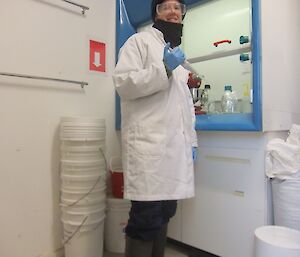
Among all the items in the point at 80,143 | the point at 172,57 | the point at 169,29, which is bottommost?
the point at 80,143

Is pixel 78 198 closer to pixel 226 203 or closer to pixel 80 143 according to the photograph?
pixel 80 143

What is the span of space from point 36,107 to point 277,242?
4.42ft

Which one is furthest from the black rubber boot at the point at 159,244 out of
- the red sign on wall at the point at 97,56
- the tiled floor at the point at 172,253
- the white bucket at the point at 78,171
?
the red sign on wall at the point at 97,56

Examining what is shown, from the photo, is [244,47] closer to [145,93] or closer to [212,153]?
[212,153]

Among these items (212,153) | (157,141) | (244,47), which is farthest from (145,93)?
(244,47)

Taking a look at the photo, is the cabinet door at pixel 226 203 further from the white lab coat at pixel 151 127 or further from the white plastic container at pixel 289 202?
the white lab coat at pixel 151 127

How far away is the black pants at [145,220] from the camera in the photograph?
107cm

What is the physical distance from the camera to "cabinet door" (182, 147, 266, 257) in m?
1.32

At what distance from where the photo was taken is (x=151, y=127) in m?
1.06

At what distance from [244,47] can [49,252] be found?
161 centimetres

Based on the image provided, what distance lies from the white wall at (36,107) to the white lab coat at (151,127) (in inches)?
24.4

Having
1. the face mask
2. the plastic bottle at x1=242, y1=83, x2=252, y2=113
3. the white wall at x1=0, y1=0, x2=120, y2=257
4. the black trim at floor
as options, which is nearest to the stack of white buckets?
the white wall at x1=0, y1=0, x2=120, y2=257

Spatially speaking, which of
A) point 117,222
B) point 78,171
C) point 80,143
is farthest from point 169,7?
point 117,222

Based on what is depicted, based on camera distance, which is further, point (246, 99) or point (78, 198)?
point (246, 99)
